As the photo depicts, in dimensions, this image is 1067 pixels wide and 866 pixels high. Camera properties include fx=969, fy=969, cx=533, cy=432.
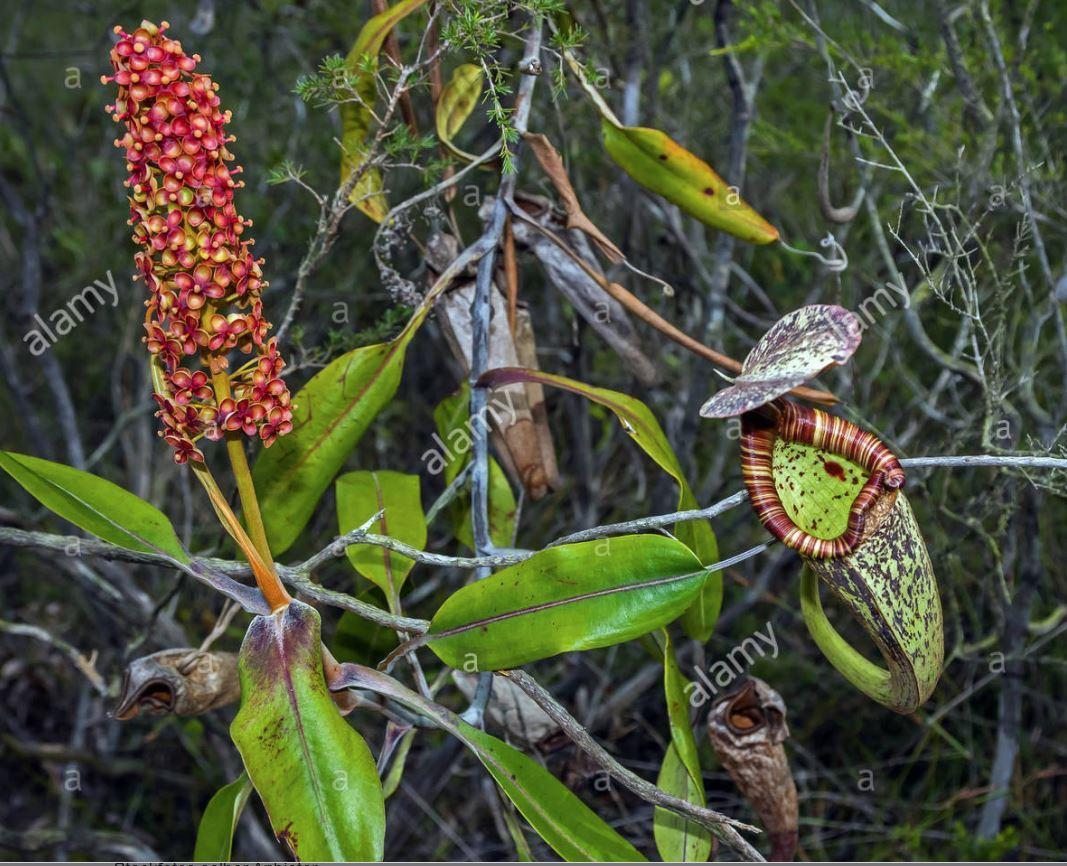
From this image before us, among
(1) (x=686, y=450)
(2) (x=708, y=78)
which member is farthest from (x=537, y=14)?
(2) (x=708, y=78)

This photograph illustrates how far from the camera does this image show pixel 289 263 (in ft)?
10.2

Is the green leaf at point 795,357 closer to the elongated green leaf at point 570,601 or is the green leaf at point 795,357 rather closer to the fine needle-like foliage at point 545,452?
the fine needle-like foliage at point 545,452

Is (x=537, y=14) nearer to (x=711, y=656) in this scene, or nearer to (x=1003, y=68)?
(x=1003, y=68)

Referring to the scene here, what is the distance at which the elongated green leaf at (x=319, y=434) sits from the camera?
1.42 m

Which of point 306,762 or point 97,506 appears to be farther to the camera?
point 97,506

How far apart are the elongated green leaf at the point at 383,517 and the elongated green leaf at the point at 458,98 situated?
0.58 metres

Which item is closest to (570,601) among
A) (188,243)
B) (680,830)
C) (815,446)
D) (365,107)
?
(815,446)

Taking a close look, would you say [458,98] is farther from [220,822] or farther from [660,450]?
[220,822]

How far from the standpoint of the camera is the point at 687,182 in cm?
147

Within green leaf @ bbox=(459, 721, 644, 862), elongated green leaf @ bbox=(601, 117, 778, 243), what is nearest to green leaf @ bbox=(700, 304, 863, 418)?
elongated green leaf @ bbox=(601, 117, 778, 243)

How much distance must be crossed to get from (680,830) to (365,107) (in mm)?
1169

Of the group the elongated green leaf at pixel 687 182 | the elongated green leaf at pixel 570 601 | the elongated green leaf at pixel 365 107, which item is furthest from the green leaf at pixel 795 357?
the elongated green leaf at pixel 365 107

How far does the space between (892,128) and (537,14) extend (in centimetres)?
186

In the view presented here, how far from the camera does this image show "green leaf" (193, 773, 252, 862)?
1328 millimetres
